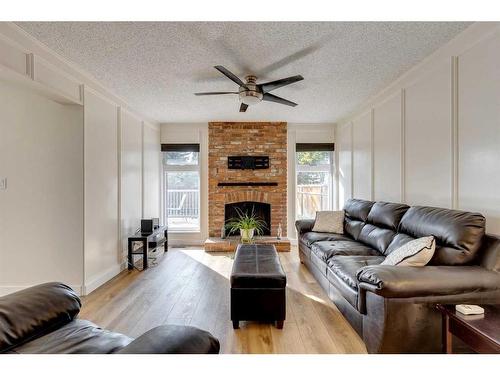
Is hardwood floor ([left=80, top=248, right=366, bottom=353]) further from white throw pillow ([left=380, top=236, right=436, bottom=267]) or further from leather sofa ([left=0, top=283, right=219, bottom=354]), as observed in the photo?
leather sofa ([left=0, top=283, right=219, bottom=354])

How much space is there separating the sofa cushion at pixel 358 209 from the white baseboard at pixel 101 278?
3.52m

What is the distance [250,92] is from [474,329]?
2672 mm

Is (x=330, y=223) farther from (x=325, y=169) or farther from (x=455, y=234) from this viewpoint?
(x=455, y=234)

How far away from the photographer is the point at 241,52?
2611mm

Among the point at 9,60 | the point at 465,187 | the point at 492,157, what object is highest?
the point at 9,60

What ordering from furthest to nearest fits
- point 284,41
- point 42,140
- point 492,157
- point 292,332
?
point 42,140
point 284,41
point 292,332
point 492,157

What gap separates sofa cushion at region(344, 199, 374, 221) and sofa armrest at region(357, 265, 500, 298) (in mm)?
1893

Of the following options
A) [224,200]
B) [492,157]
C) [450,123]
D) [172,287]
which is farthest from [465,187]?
[224,200]

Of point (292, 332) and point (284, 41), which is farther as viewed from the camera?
point (284, 41)

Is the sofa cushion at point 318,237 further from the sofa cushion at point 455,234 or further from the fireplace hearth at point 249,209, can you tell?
the fireplace hearth at point 249,209

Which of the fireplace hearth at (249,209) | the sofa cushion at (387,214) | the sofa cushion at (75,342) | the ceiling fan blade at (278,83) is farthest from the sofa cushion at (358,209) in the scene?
the sofa cushion at (75,342)
